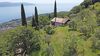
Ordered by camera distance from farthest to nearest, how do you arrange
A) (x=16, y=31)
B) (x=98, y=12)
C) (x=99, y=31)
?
(x=98, y=12), (x=16, y=31), (x=99, y=31)

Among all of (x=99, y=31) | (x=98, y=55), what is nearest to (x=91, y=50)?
(x=98, y=55)

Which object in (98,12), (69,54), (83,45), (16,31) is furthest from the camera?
(98,12)

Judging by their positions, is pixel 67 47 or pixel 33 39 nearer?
pixel 67 47

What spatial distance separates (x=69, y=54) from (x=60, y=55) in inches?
59.0

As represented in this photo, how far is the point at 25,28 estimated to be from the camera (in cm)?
4003

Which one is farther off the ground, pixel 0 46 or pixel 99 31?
pixel 99 31

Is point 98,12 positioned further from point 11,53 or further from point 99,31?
point 11,53

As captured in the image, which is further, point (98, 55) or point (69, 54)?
point (98, 55)

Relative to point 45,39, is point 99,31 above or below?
above

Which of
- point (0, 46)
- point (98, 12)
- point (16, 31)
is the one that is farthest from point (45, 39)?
point (98, 12)

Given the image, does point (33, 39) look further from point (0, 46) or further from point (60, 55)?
point (60, 55)

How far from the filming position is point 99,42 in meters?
32.4

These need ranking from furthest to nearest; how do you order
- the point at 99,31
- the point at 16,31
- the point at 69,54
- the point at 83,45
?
the point at 16,31
the point at 99,31
the point at 83,45
the point at 69,54

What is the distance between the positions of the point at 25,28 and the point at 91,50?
13.4 meters
